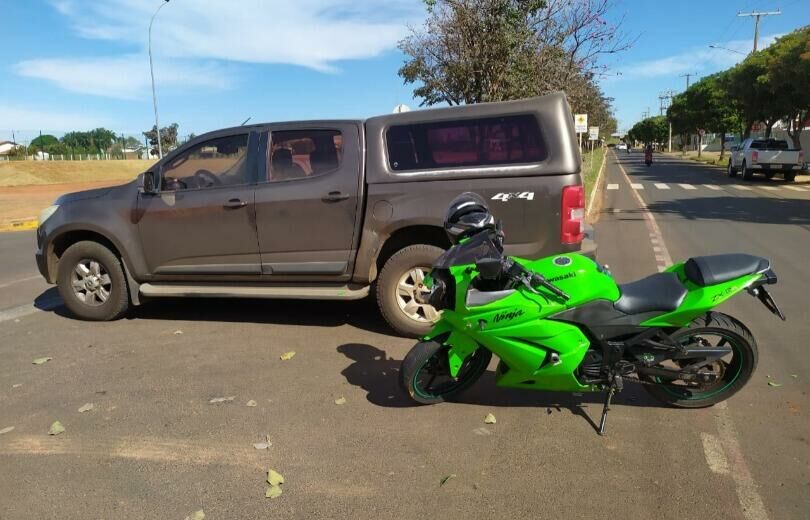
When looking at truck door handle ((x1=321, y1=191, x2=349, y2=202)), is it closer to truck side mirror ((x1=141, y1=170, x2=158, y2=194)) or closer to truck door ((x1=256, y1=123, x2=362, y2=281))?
truck door ((x1=256, y1=123, x2=362, y2=281))

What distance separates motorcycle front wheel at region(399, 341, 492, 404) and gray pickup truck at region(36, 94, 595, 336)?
1.31 m

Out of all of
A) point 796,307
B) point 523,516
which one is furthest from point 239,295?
point 796,307

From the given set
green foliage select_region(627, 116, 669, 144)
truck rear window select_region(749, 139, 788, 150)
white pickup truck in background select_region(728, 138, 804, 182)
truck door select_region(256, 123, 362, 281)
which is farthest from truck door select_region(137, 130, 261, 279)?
green foliage select_region(627, 116, 669, 144)

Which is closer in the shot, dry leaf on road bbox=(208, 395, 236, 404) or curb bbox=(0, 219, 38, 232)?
dry leaf on road bbox=(208, 395, 236, 404)

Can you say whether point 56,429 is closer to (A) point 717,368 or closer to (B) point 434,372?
(B) point 434,372

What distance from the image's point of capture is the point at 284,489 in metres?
3.16

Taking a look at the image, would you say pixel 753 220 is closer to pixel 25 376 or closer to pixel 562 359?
pixel 562 359

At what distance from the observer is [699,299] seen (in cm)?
348

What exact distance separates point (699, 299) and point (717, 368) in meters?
0.72

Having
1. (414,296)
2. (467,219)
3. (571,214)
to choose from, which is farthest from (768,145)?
(467,219)

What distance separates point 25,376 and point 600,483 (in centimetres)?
434

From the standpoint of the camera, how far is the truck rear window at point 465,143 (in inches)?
201

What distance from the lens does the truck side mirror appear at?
18.9ft

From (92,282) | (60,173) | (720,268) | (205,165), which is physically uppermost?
(60,173)
